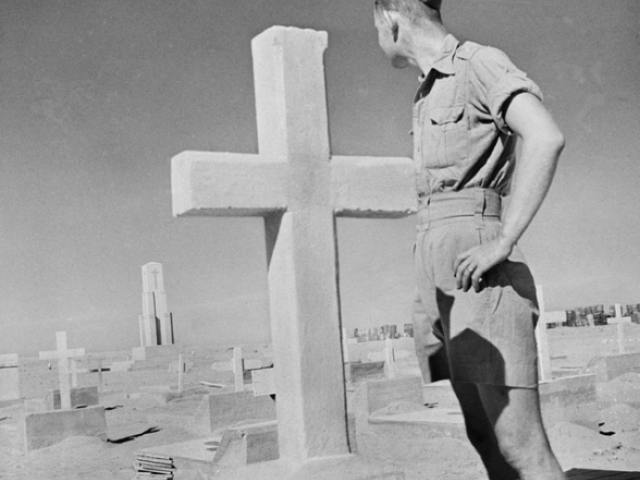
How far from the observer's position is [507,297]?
2.36 meters

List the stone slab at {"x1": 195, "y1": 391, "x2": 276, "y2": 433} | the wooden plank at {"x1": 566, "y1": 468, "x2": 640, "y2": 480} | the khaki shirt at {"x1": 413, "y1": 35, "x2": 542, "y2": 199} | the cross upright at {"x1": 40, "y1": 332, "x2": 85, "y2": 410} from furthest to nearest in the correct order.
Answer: the cross upright at {"x1": 40, "y1": 332, "x2": 85, "y2": 410}
the stone slab at {"x1": 195, "y1": 391, "x2": 276, "y2": 433}
the wooden plank at {"x1": 566, "y1": 468, "x2": 640, "y2": 480}
the khaki shirt at {"x1": 413, "y1": 35, "x2": 542, "y2": 199}

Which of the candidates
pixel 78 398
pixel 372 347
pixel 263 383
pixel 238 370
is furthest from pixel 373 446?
pixel 372 347

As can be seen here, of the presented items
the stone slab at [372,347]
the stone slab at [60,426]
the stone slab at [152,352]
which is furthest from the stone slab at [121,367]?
the stone slab at [60,426]

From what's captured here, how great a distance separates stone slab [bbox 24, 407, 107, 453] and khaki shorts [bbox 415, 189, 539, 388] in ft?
29.0

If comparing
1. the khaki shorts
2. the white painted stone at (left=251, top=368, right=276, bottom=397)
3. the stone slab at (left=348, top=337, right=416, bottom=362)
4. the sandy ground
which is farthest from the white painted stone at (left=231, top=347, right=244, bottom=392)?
the khaki shorts

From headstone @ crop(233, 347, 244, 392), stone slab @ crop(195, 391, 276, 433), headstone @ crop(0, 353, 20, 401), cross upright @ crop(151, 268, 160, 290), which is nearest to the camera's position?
stone slab @ crop(195, 391, 276, 433)

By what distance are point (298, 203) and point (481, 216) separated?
2.04 ft

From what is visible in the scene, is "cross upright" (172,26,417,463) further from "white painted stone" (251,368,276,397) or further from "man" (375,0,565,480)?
"white painted stone" (251,368,276,397)

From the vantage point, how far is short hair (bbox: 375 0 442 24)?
2.55 m

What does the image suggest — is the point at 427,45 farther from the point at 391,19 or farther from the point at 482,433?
the point at 482,433

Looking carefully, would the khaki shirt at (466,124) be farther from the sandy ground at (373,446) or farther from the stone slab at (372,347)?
the stone slab at (372,347)

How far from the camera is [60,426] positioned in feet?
34.6

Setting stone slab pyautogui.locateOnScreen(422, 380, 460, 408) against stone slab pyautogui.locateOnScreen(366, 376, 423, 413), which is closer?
stone slab pyautogui.locateOnScreen(422, 380, 460, 408)

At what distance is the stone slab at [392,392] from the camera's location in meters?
10.8
